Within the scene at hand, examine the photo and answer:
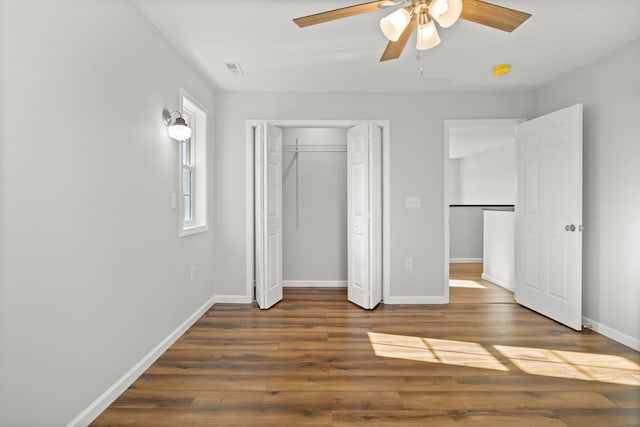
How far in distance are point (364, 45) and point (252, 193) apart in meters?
2.01

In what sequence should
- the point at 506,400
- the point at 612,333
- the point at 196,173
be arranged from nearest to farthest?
1. the point at 506,400
2. the point at 612,333
3. the point at 196,173

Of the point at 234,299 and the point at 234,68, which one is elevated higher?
the point at 234,68

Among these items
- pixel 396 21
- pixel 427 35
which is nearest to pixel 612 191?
pixel 427 35

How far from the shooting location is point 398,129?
4.19 metres

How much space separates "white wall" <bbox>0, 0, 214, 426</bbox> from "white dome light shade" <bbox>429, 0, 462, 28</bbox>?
174 cm

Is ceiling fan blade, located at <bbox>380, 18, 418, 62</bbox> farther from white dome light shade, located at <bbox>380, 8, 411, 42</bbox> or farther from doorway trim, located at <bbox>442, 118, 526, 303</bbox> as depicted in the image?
doorway trim, located at <bbox>442, 118, 526, 303</bbox>

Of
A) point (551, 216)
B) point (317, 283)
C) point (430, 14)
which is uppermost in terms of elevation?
point (430, 14)

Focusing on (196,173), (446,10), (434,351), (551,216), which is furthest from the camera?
(196,173)

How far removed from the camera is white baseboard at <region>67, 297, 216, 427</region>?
1.87 metres

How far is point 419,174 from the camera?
4195 mm

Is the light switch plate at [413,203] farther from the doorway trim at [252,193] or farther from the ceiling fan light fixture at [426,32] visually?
the ceiling fan light fixture at [426,32]

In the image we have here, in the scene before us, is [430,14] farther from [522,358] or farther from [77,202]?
[522,358]

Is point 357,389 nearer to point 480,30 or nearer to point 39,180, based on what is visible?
point 39,180

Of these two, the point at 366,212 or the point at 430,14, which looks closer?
the point at 430,14
